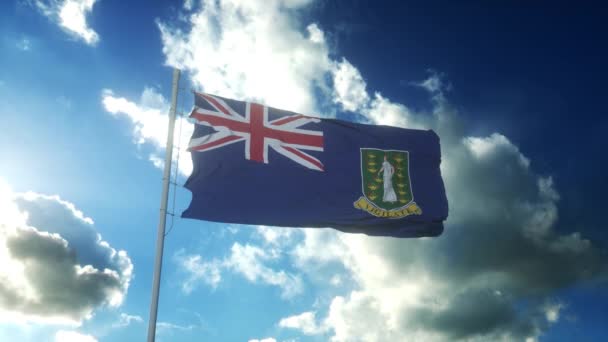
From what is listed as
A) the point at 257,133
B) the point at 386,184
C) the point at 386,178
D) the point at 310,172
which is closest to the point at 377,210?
the point at 386,184

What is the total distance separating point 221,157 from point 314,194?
370cm

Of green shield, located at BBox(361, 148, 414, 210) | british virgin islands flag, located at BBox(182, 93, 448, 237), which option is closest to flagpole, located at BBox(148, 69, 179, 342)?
british virgin islands flag, located at BBox(182, 93, 448, 237)

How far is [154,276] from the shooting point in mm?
14961

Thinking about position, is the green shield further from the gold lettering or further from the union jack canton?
the union jack canton

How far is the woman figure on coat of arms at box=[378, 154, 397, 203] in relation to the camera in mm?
20422

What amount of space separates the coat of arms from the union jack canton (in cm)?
195

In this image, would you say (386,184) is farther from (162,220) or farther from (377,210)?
(162,220)

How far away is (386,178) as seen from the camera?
68.4ft

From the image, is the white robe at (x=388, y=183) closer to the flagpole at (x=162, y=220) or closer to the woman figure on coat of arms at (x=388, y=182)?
the woman figure on coat of arms at (x=388, y=182)

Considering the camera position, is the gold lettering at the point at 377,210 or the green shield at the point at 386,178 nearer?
the gold lettering at the point at 377,210

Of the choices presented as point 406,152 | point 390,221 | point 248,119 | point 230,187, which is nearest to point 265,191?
point 230,187

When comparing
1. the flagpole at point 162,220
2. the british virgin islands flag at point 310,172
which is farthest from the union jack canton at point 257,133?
the flagpole at point 162,220

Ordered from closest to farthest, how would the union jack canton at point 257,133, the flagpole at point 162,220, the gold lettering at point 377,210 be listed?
the flagpole at point 162,220, the union jack canton at point 257,133, the gold lettering at point 377,210

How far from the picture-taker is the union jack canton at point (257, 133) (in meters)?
18.6
